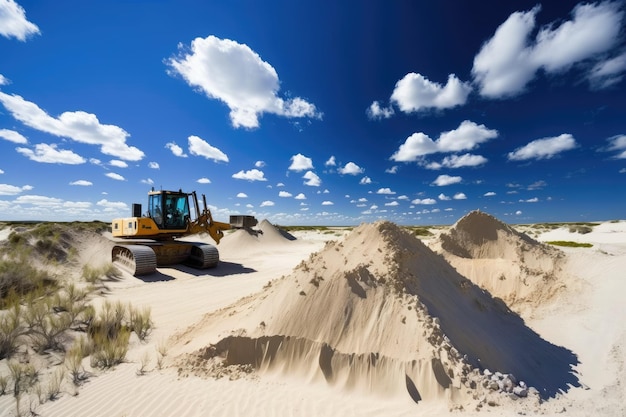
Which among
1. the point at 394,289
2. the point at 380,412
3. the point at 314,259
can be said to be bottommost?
the point at 380,412

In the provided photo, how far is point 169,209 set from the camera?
1389cm

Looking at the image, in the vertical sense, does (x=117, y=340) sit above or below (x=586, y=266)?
below

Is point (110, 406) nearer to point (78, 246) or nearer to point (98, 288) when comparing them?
point (98, 288)

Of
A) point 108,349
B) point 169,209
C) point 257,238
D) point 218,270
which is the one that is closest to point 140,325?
point 108,349

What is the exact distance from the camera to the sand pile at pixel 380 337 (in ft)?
12.3

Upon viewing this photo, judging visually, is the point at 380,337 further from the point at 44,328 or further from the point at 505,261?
the point at 505,261

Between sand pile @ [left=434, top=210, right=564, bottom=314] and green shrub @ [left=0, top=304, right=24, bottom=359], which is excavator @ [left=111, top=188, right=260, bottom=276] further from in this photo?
sand pile @ [left=434, top=210, right=564, bottom=314]

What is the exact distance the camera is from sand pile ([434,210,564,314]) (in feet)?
26.5

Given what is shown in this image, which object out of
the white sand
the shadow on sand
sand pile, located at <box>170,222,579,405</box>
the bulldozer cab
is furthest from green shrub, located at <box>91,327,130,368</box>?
the bulldozer cab

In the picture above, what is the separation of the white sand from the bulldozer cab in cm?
724

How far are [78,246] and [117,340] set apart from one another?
48.5 feet

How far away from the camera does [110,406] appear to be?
11.3 ft

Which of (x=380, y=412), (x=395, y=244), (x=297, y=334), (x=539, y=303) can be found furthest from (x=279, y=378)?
(x=539, y=303)

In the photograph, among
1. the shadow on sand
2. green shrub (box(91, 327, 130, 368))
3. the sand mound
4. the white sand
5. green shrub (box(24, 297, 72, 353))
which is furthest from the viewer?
the sand mound
